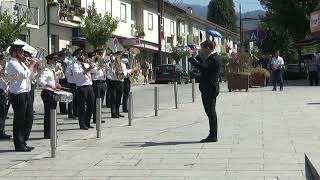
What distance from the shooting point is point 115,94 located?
55.5 ft

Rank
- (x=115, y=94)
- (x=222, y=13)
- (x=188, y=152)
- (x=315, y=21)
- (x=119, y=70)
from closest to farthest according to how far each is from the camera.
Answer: (x=188, y=152) → (x=115, y=94) → (x=119, y=70) → (x=315, y=21) → (x=222, y=13)

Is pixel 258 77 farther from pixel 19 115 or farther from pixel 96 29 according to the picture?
pixel 19 115

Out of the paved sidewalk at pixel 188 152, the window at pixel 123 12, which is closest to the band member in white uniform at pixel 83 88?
the paved sidewalk at pixel 188 152

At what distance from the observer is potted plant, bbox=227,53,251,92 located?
28266 mm

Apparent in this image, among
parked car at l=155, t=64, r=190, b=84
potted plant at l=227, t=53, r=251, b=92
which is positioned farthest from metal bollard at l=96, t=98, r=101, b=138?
parked car at l=155, t=64, r=190, b=84

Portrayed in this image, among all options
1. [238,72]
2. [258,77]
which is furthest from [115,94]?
[258,77]

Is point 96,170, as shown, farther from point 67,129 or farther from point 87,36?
point 87,36

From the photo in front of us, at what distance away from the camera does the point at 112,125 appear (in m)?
15.0

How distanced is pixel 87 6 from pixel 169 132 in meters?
30.6

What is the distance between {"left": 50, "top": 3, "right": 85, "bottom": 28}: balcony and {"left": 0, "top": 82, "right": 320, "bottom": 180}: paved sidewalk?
22823 millimetres

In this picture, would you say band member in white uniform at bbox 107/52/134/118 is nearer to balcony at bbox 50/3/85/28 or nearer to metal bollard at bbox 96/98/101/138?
metal bollard at bbox 96/98/101/138

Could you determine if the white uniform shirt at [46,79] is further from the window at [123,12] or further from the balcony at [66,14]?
the window at [123,12]

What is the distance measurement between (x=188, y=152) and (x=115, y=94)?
22.5 feet

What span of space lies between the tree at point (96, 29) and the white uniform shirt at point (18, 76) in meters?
28.0
